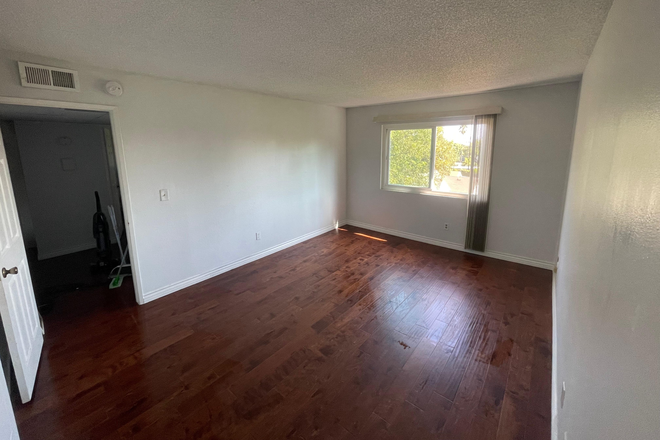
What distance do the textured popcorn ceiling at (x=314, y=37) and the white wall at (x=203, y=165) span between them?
301 mm

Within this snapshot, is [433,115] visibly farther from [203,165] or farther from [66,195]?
[66,195]

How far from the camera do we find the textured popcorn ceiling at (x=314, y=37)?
1553 mm

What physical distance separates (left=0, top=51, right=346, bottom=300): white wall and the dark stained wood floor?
1.69 ft

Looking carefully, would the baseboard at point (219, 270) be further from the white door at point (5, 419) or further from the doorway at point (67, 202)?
the white door at point (5, 419)

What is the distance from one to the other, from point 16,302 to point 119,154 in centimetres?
144

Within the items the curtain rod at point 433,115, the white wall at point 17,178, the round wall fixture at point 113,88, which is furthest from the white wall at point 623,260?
the white wall at point 17,178

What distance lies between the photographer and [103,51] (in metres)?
2.21

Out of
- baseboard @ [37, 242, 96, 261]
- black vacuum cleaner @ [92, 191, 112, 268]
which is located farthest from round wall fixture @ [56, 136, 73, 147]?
baseboard @ [37, 242, 96, 261]

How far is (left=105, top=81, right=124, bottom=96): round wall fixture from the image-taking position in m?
2.63

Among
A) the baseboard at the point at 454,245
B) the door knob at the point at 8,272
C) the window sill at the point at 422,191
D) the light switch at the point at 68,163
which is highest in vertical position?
the light switch at the point at 68,163

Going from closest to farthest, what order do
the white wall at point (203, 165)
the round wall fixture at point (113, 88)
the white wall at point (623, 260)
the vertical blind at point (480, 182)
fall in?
the white wall at point (623, 260)
the round wall fixture at point (113, 88)
the white wall at point (203, 165)
the vertical blind at point (480, 182)

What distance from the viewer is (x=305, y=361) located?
2.28m

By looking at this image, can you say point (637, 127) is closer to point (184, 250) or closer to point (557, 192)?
point (557, 192)

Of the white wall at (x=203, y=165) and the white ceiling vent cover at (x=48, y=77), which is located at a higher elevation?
the white ceiling vent cover at (x=48, y=77)
